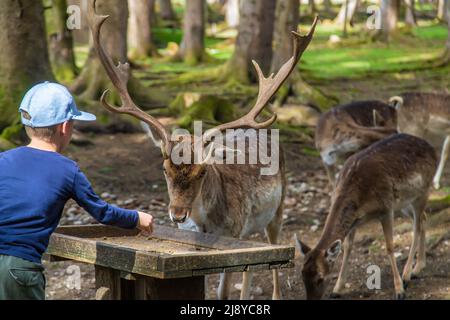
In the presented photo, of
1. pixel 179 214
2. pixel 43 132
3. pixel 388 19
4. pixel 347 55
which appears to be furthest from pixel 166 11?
pixel 43 132

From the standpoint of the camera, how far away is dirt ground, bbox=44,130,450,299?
9125 mm

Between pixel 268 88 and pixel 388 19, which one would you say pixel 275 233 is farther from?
pixel 388 19

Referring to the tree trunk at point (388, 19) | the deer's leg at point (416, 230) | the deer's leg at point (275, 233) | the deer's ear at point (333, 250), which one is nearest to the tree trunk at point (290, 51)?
the deer's leg at point (416, 230)

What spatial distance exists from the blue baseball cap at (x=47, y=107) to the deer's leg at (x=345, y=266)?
15.9ft

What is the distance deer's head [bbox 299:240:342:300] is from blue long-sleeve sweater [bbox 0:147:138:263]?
3.69 metres

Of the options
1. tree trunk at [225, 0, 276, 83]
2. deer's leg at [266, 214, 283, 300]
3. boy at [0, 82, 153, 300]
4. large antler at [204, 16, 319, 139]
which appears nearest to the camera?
boy at [0, 82, 153, 300]

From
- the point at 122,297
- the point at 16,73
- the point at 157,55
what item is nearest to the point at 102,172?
the point at 16,73

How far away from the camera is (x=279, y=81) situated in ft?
23.1

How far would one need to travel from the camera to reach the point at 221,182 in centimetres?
749

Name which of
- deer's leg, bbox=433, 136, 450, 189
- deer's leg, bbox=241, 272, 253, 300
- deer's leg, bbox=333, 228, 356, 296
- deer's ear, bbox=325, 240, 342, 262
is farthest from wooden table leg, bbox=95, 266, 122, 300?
deer's leg, bbox=433, 136, 450, 189

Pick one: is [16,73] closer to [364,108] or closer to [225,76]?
[364,108]

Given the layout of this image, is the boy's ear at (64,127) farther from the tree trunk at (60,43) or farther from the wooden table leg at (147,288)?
the tree trunk at (60,43)

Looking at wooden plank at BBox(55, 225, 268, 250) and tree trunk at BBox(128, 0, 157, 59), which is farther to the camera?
tree trunk at BBox(128, 0, 157, 59)

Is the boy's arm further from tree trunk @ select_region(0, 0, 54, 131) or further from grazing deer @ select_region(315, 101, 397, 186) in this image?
tree trunk @ select_region(0, 0, 54, 131)
